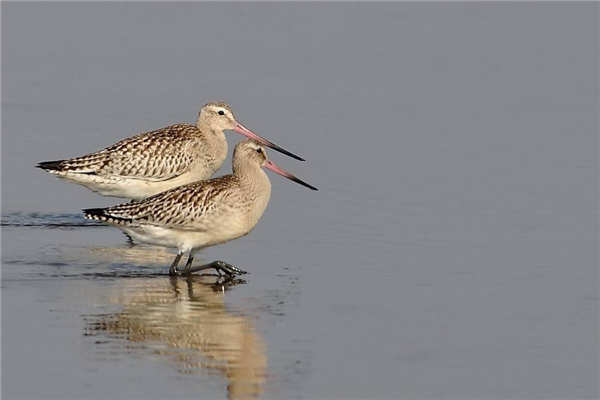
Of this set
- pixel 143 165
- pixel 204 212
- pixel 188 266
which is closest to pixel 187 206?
pixel 204 212

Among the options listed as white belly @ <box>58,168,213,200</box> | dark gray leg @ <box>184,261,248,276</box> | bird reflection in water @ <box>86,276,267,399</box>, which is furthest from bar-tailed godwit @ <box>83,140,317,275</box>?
white belly @ <box>58,168,213,200</box>

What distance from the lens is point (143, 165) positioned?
15344 mm

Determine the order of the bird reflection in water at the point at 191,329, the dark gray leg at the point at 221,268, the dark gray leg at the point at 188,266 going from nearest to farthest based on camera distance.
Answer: the bird reflection in water at the point at 191,329
the dark gray leg at the point at 221,268
the dark gray leg at the point at 188,266

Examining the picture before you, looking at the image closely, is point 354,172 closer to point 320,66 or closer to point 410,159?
point 410,159

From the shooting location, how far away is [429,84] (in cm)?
2020

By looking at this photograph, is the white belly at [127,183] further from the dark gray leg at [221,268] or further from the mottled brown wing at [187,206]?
the dark gray leg at [221,268]

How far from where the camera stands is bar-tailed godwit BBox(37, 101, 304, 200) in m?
15.2

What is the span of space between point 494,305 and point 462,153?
210 inches

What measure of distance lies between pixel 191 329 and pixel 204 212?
2.01m

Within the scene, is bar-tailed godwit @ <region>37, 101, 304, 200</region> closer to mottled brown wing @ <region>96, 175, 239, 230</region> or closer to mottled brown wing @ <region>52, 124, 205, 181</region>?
mottled brown wing @ <region>52, 124, 205, 181</region>

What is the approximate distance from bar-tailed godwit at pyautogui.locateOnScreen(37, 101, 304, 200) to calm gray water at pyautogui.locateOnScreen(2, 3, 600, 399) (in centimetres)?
42

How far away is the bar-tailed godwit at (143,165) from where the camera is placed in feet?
50.0

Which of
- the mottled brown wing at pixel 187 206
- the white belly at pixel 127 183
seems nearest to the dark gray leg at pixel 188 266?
the mottled brown wing at pixel 187 206

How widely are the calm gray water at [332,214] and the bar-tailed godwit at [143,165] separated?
42 centimetres
